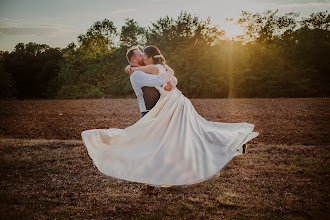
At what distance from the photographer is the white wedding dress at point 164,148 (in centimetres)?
364

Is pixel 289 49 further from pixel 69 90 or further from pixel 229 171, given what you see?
pixel 229 171

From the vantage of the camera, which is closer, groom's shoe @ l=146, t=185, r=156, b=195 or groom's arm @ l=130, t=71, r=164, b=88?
groom's arm @ l=130, t=71, r=164, b=88

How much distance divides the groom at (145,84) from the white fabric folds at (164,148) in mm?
113

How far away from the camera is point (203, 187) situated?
472 centimetres

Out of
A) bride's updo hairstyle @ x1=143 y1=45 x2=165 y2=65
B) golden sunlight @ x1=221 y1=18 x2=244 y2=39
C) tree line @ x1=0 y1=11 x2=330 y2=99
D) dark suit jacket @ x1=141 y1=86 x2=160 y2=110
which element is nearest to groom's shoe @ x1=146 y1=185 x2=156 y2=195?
dark suit jacket @ x1=141 y1=86 x2=160 y2=110

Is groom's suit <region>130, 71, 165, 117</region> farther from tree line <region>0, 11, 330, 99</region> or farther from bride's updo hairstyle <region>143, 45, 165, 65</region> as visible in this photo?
tree line <region>0, 11, 330, 99</region>

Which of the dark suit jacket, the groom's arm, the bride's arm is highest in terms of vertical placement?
the bride's arm

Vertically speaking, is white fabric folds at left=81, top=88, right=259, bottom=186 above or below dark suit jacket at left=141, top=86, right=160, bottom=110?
below

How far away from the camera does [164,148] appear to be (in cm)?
371

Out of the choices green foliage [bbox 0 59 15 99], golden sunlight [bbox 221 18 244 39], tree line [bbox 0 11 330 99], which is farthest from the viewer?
green foliage [bbox 0 59 15 99]

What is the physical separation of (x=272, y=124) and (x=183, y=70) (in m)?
19.2

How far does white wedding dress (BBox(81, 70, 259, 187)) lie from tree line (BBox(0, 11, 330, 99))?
2549 centimetres

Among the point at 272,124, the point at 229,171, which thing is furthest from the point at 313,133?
the point at 229,171

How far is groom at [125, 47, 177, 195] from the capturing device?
12.6 feet
